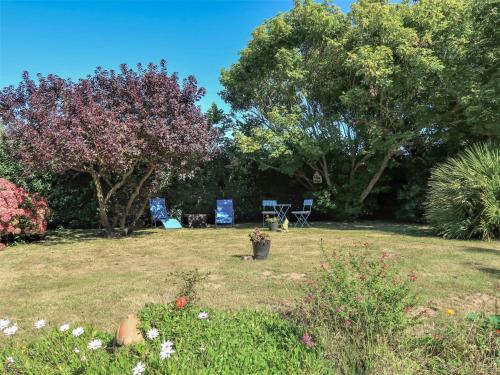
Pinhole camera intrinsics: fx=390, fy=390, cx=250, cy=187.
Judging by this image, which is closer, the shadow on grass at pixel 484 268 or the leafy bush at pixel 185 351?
the leafy bush at pixel 185 351

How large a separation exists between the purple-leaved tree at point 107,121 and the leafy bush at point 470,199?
567 cm

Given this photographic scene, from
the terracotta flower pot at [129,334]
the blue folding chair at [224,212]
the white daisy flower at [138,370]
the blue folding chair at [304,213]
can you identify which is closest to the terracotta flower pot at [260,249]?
the terracotta flower pot at [129,334]

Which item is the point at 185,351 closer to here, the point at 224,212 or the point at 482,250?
the point at 482,250

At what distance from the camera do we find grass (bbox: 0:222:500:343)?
394cm

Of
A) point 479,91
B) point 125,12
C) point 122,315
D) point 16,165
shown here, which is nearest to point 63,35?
point 125,12

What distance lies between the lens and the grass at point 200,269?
3.94m

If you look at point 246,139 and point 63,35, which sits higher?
point 63,35

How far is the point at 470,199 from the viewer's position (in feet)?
27.5

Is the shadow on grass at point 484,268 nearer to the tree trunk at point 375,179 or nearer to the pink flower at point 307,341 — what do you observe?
the pink flower at point 307,341

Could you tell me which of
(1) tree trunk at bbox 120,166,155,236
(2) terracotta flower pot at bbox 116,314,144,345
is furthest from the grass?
(1) tree trunk at bbox 120,166,155,236

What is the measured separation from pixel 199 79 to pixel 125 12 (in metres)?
2.22

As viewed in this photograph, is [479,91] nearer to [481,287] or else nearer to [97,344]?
[481,287]

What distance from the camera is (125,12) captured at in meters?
9.02

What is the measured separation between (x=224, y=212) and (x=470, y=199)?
7.37 m
